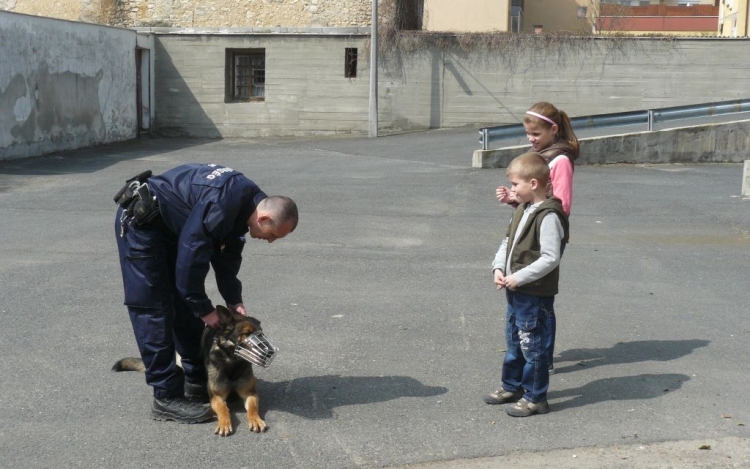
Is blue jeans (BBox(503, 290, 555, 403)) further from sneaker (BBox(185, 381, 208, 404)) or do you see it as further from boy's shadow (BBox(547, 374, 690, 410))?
sneaker (BBox(185, 381, 208, 404))

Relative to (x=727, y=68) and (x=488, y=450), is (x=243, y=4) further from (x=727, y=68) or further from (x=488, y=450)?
(x=488, y=450)

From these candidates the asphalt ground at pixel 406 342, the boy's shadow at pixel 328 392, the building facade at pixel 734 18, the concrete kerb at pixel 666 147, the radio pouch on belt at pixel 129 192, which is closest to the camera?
the asphalt ground at pixel 406 342

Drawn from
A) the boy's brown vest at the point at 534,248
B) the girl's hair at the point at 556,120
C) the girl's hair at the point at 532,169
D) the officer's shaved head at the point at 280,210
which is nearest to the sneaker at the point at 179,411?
the officer's shaved head at the point at 280,210

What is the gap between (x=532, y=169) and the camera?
16.8ft

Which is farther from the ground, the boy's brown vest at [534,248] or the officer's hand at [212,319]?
the boy's brown vest at [534,248]

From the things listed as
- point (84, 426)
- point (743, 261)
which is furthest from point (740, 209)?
point (84, 426)

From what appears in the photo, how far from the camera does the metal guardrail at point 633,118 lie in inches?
696

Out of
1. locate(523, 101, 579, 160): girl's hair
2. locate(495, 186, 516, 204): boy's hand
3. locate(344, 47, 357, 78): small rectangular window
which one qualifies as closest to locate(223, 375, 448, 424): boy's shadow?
locate(495, 186, 516, 204): boy's hand

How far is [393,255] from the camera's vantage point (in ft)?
32.2

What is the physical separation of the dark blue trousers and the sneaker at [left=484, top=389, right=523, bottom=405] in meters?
1.78

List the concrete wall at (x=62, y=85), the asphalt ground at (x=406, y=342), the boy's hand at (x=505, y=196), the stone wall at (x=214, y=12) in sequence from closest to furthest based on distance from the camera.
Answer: the asphalt ground at (x=406, y=342) < the boy's hand at (x=505, y=196) < the concrete wall at (x=62, y=85) < the stone wall at (x=214, y=12)

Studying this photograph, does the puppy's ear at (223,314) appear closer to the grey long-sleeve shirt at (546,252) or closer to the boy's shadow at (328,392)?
the boy's shadow at (328,392)

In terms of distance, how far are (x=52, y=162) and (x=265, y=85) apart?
9589 mm

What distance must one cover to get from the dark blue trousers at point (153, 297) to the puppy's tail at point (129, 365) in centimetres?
77
